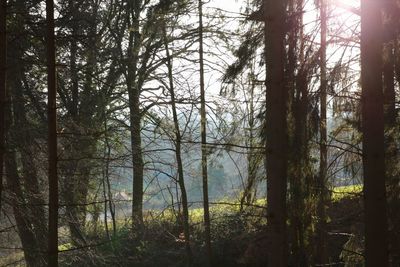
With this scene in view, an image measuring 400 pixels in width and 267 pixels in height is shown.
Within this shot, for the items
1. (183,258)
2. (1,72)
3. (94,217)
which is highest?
(1,72)

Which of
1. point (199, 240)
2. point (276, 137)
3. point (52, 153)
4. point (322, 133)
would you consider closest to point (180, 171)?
point (199, 240)

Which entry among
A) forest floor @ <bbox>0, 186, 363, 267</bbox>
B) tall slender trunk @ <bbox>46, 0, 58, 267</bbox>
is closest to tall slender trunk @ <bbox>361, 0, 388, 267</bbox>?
tall slender trunk @ <bbox>46, 0, 58, 267</bbox>

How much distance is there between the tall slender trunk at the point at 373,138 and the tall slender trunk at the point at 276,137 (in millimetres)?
808

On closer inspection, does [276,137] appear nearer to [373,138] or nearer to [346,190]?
[373,138]

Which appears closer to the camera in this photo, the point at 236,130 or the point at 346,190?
the point at 236,130

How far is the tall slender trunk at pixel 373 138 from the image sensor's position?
17.6ft

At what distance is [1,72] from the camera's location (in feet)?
20.5

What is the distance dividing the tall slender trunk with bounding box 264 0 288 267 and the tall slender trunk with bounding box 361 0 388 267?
808mm

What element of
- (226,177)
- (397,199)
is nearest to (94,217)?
(226,177)

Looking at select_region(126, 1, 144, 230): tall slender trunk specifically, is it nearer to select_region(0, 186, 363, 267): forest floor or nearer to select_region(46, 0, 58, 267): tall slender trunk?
select_region(0, 186, 363, 267): forest floor

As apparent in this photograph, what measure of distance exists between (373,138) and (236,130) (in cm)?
408

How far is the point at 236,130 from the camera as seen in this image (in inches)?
368

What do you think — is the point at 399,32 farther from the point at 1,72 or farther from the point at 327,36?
the point at 1,72

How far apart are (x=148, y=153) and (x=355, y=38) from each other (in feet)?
28.1
